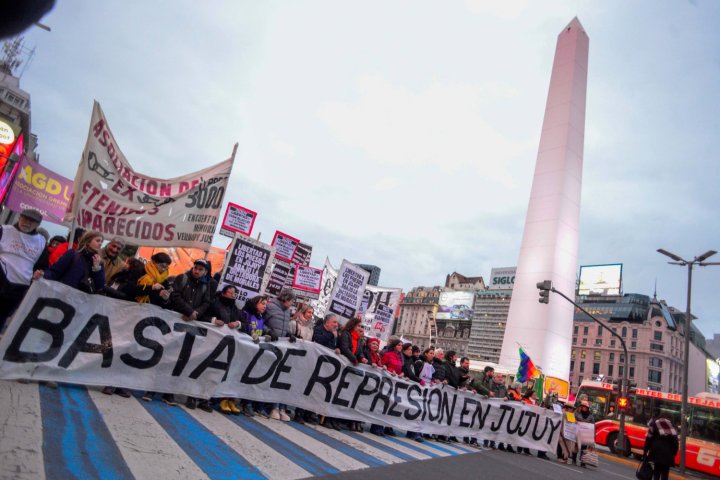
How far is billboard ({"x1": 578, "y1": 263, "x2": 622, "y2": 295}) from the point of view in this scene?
7012cm

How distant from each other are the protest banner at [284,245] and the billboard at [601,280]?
65.4 meters

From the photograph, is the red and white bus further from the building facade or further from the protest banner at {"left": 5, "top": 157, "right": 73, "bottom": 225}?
the building facade

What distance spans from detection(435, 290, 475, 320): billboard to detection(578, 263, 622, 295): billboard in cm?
4430

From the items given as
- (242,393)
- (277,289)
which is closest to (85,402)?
(242,393)

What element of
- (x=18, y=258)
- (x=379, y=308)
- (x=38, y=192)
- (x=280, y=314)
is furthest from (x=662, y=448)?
(x=38, y=192)

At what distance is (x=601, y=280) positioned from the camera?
236 ft

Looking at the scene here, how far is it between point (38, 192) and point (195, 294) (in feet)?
33.2

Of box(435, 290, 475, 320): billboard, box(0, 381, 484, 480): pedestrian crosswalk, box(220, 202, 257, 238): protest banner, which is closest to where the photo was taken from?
box(0, 381, 484, 480): pedestrian crosswalk

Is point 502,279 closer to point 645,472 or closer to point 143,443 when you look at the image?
point 645,472

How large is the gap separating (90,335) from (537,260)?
118 feet

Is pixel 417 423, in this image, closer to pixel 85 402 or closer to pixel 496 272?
pixel 85 402

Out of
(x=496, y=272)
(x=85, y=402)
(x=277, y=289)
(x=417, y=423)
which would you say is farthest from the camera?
(x=496, y=272)

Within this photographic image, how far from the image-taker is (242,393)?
6.54 meters

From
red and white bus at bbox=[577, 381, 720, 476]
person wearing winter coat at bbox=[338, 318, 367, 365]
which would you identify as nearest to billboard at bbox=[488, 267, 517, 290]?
red and white bus at bbox=[577, 381, 720, 476]
